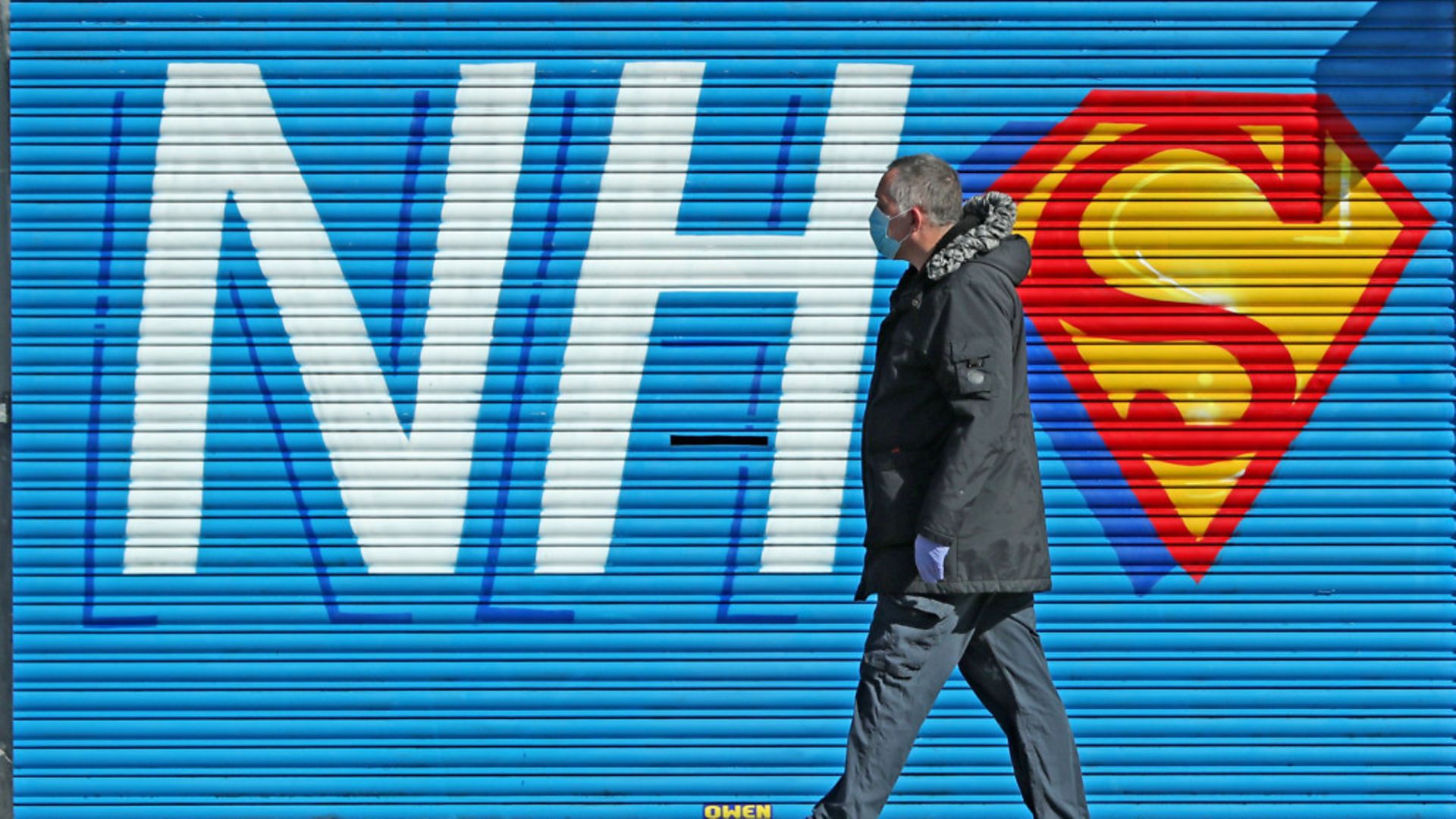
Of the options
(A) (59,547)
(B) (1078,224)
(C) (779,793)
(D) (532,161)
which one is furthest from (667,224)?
(A) (59,547)

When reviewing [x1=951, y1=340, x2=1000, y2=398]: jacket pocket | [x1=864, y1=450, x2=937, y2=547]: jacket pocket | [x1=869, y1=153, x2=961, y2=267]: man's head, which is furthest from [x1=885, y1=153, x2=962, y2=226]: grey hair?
[x1=864, y1=450, x2=937, y2=547]: jacket pocket

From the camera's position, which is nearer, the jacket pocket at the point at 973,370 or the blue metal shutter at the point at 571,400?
the jacket pocket at the point at 973,370

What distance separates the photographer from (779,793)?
517 centimetres

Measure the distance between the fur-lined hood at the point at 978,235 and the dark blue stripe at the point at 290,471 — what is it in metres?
2.45

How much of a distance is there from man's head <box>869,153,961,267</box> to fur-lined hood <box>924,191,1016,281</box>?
0.07 m

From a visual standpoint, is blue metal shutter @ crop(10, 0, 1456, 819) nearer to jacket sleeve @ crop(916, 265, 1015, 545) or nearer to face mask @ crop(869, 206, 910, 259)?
face mask @ crop(869, 206, 910, 259)

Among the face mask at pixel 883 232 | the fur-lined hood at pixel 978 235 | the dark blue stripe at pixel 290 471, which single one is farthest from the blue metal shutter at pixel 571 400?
the fur-lined hood at pixel 978 235

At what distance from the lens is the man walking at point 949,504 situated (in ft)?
12.3

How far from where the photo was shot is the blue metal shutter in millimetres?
5129

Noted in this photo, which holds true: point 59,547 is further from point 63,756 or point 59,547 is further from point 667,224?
point 667,224

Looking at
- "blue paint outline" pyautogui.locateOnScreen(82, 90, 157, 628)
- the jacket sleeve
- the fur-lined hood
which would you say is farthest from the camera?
"blue paint outline" pyautogui.locateOnScreen(82, 90, 157, 628)

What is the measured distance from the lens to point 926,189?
3980 millimetres

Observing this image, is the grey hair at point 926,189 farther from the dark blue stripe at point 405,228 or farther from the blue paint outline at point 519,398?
the dark blue stripe at point 405,228

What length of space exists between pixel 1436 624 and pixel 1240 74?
212 cm
